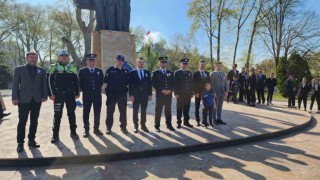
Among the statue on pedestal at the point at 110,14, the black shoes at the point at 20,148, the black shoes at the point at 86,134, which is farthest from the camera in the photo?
the statue on pedestal at the point at 110,14

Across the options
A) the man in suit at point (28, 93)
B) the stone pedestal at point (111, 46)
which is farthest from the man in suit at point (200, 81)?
the stone pedestal at point (111, 46)

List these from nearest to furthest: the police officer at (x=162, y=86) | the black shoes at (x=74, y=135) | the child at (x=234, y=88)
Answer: the black shoes at (x=74, y=135)
the police officer at (x=162, y=86)
the child at (x=234, y=88)

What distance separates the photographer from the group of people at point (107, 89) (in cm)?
586

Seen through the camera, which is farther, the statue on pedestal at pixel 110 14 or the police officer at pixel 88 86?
the statue on pedestal at pixel 110 14

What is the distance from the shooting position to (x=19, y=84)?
19.1 feet

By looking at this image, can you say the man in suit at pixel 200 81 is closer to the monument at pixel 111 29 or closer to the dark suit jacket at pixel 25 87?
the dark suit jacket at pixel 25 87

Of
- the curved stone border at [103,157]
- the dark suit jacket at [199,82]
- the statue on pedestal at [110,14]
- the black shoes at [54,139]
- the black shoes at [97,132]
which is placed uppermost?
the statue on pedestal at [110,14]

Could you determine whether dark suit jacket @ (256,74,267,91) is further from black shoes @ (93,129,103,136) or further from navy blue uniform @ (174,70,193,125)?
black shoes @ (93,129,103,136)

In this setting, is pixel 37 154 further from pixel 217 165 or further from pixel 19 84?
pixel 217 165

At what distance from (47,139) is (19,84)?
136 centimetres

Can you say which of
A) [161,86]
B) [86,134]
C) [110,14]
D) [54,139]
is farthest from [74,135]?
[110,14]

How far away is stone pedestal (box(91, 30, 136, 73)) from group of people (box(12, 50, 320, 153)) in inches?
258

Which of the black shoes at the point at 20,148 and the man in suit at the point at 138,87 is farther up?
the man in suit at the point at 138,87

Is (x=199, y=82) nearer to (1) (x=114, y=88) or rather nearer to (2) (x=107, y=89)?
(1) (x=114, y=88)
